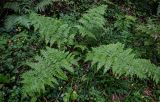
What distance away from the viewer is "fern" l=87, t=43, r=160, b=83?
16.7 ft

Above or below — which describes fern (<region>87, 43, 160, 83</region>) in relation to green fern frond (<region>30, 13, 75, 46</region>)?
below

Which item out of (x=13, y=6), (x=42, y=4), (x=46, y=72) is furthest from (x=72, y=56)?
(x=13, y=6)

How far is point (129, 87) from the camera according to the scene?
18.6 feet

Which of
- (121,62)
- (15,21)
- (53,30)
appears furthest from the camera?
(15,21)

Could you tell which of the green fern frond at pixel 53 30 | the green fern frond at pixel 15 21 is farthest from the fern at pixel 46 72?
the green fern frond at pixel 15 21

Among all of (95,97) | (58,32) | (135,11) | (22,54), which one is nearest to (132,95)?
(95,97)

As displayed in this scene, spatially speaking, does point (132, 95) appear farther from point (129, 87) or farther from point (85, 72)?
point (85, 72)

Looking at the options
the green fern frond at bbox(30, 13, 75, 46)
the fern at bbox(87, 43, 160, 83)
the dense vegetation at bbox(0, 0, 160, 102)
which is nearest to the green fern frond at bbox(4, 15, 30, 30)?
the dense vegetation at bbox(0, 0, 160, 102)

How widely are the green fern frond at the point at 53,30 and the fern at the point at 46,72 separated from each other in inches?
18.9

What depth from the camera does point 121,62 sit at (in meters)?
5.18

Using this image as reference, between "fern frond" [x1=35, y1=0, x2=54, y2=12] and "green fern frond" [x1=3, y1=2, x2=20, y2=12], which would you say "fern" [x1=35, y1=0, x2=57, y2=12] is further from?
"green fern frond" [x1=3, y1=2, x2=20, y2=12]

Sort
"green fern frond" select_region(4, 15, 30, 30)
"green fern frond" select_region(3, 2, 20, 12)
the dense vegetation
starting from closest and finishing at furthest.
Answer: the dense vegetation, "green fern frond" select_region(4, 15, 30, 30), "green fern frond" select_region(3, 2, 20, 12)

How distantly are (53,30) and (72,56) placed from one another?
2.94ft

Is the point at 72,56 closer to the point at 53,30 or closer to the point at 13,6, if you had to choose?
the point at 53,30
